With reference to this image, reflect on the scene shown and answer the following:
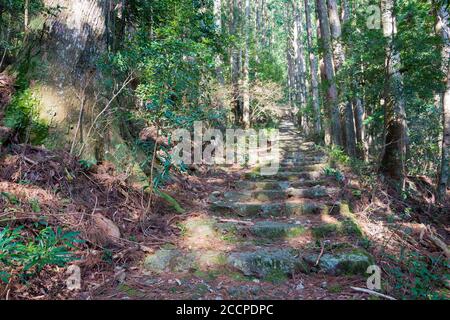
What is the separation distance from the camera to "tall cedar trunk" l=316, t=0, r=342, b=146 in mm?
9109

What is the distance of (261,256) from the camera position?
3.46 m

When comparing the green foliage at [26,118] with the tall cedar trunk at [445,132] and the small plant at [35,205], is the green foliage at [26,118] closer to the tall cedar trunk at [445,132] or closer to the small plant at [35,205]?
the small plant at [35,205]

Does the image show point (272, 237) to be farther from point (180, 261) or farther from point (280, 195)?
point (280, 195)

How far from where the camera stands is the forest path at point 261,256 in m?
3.01

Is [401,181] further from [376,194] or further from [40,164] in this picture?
[40,164]

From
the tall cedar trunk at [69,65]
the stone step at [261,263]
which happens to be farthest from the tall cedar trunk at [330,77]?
the stone step at [261,263]

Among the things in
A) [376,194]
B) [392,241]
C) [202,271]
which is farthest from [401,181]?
[202,271]

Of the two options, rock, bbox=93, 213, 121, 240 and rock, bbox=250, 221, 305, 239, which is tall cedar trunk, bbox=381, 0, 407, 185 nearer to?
rock, bbox=250, 221, 305, 239

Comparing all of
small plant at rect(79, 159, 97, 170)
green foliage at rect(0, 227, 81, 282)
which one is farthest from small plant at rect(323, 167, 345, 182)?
green foliage at rect(0, 227, 81, 282)

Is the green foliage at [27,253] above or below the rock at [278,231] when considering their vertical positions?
above

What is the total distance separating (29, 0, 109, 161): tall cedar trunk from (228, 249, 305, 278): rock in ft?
8.19

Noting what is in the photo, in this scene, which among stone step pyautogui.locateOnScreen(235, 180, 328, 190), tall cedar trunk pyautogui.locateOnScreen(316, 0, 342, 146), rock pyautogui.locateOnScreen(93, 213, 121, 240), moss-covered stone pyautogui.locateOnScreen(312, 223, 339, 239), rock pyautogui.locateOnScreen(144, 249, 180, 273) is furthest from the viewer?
tall cedar trunk pyautogui.locateOnScreen(316, 0, 342, 146)

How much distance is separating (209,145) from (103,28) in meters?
4.60

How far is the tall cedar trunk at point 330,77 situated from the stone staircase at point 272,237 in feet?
12.4
